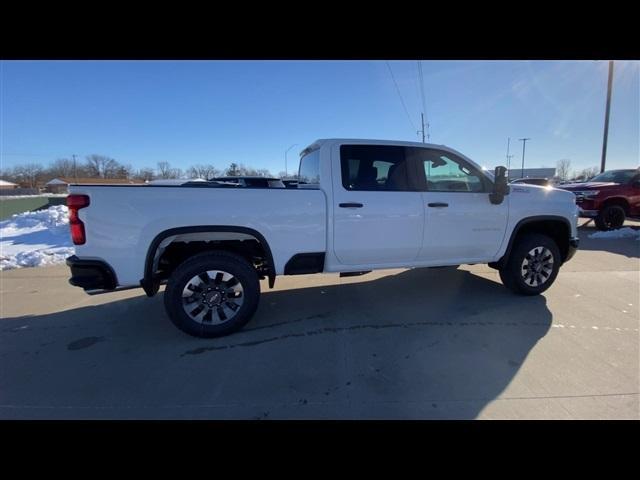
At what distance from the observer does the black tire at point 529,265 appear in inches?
163

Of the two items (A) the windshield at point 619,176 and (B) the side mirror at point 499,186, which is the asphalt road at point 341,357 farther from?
(A) the windshield at point 619,176

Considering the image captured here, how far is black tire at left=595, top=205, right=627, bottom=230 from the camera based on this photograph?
31.1ft

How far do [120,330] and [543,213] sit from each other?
5.54m

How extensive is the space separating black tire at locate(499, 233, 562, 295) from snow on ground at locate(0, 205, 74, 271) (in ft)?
28.3

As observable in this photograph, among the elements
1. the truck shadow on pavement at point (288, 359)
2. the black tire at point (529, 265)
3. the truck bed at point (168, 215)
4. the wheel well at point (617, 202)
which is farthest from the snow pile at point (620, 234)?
the truck bed at point (168, 215)

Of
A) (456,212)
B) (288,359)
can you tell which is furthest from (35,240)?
(456,212)

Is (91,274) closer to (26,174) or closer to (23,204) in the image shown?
(23,204)

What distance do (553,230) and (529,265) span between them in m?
0.72

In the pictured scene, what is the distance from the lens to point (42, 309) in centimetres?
411

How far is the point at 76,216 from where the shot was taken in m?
2.86

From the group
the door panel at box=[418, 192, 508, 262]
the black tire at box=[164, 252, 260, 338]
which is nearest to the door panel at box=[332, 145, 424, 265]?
the door panel at box=[418, 192, 508, 262]

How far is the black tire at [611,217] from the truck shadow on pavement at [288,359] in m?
→ 7.93

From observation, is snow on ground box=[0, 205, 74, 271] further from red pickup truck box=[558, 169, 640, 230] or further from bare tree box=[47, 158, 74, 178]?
bare tree box=[47, 158, 74, 178]
